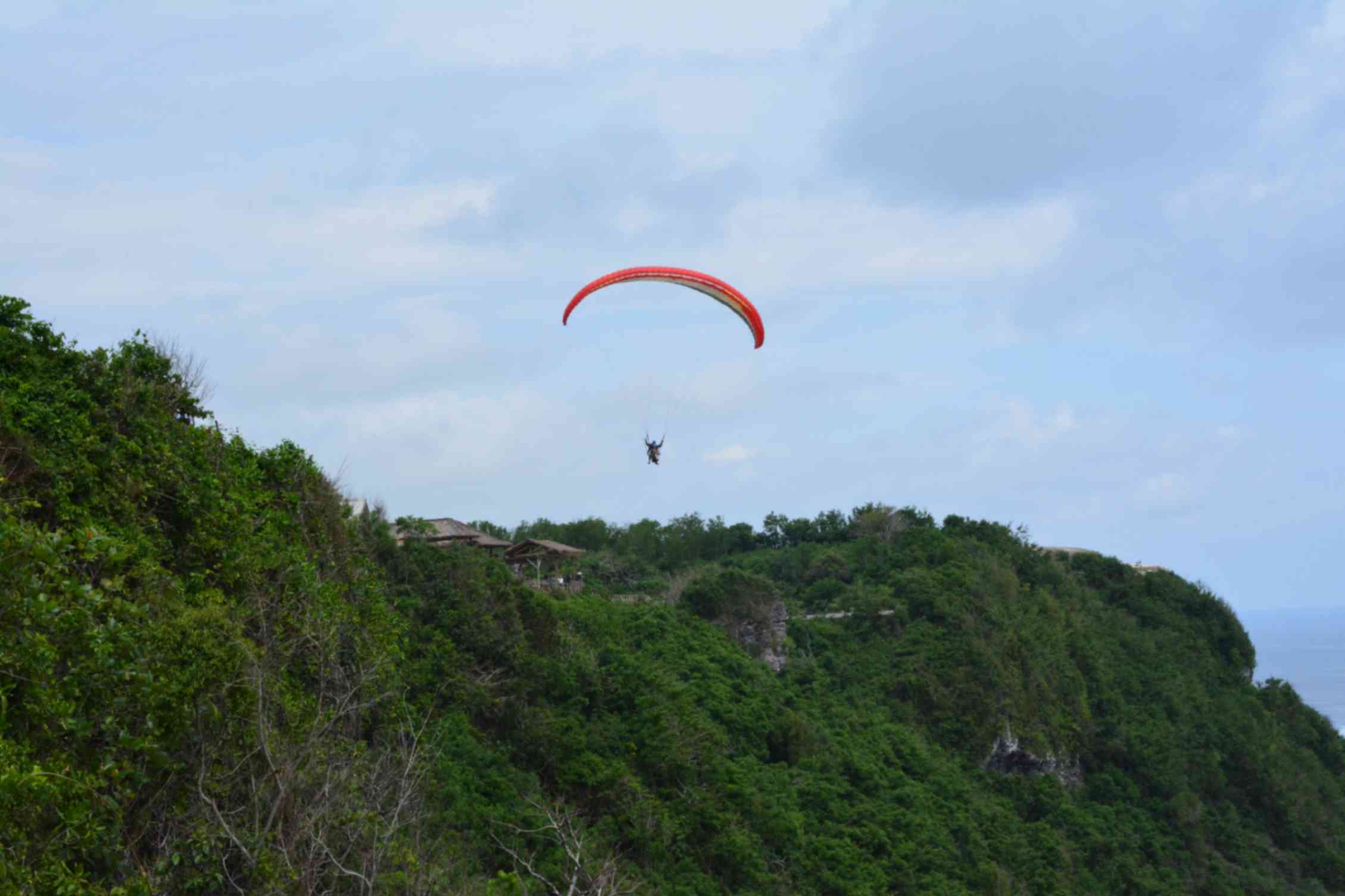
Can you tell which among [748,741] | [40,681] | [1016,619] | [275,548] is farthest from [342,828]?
[1016,619]

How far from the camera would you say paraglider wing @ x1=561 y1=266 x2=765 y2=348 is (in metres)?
21.7

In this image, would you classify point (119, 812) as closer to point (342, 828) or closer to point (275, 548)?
point (342, 828)

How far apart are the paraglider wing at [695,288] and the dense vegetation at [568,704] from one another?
19.2 feet

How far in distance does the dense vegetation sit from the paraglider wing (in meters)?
5.85

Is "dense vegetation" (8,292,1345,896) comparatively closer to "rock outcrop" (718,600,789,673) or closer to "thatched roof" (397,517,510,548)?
"rock outcrop" (718,600,789,673)

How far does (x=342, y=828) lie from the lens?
1084cm

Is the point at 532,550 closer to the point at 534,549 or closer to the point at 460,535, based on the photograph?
the point at 534,549

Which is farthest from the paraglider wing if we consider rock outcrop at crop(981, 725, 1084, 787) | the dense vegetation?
rock outcrop at crop(981, 725, 1084, 787)

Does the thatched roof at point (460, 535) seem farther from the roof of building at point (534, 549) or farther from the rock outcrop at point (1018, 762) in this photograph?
the rock outcrop at point (1018, 762)

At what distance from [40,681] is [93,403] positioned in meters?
4.90

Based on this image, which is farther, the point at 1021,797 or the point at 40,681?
the point at 1021,797

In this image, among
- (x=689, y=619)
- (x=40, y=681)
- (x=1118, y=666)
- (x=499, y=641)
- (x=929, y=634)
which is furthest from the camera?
(x=1118, y=666)

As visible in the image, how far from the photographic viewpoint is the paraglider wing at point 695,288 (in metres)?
21.7

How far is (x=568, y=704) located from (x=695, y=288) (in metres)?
8.60
